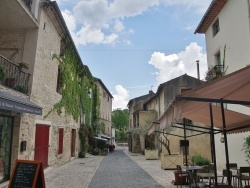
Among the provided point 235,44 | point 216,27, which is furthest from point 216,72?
point 216,27

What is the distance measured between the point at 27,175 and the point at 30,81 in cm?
509

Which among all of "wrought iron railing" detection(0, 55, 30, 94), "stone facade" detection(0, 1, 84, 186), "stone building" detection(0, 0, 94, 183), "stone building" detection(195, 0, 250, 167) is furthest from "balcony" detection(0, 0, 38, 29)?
"stone building" detection(195, 0, 250, 167)

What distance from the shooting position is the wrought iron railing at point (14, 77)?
9.18 metres

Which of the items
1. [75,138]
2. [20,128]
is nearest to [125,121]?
[75,138]

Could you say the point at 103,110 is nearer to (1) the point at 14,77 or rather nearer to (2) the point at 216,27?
(2) the point at 216,27

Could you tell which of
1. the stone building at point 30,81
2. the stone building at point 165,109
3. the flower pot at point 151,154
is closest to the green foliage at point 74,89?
the stone building at point 30,81

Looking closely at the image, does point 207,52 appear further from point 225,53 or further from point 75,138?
point 75,138

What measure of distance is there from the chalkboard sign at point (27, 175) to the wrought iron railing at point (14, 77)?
Answer: 12.2 ft

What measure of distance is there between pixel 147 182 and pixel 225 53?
8196 millimetres

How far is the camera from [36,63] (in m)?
10.8

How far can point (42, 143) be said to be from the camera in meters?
11.7

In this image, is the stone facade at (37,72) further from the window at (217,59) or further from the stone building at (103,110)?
the stone building at (103,110)

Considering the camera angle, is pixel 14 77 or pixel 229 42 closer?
pixel 14 77

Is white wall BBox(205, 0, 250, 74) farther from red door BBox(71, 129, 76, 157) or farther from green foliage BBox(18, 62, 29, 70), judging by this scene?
red door BBox(71, 129, 76, 157)
